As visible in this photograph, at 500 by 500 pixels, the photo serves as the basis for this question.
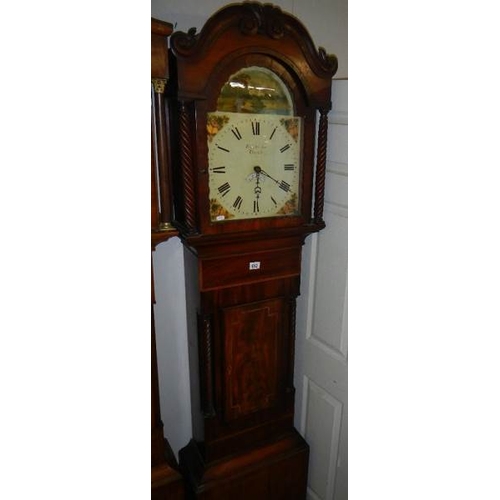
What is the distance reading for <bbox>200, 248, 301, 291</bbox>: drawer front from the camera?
3.88 ft

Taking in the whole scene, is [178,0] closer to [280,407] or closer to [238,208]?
[238,208]

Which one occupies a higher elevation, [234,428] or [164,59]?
[164,59]

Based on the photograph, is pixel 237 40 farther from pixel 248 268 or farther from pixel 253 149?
pixel 248 268

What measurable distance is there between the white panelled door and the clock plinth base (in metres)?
0.07

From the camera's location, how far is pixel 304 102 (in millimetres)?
→ 1129

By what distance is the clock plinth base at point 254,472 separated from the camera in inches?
53.6

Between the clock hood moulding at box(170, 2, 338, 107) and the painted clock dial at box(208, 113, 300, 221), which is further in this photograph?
the painted clock dial at box(208, 113, 300, 221)

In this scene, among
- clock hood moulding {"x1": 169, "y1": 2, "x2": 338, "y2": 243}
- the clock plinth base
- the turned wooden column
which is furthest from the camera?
the clock plinth base

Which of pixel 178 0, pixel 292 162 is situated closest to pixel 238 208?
pixel 292 162

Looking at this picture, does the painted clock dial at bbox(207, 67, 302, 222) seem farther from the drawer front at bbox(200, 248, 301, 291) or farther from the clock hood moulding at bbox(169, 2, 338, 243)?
the drawer front at bbox(200, 248, 301, 291)

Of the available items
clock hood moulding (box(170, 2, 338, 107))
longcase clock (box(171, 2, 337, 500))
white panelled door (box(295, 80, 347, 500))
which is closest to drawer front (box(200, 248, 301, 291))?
longcase clock (box(171, 2, 337, 500))

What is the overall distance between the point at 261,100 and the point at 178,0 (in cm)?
41

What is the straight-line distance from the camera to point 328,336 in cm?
137
